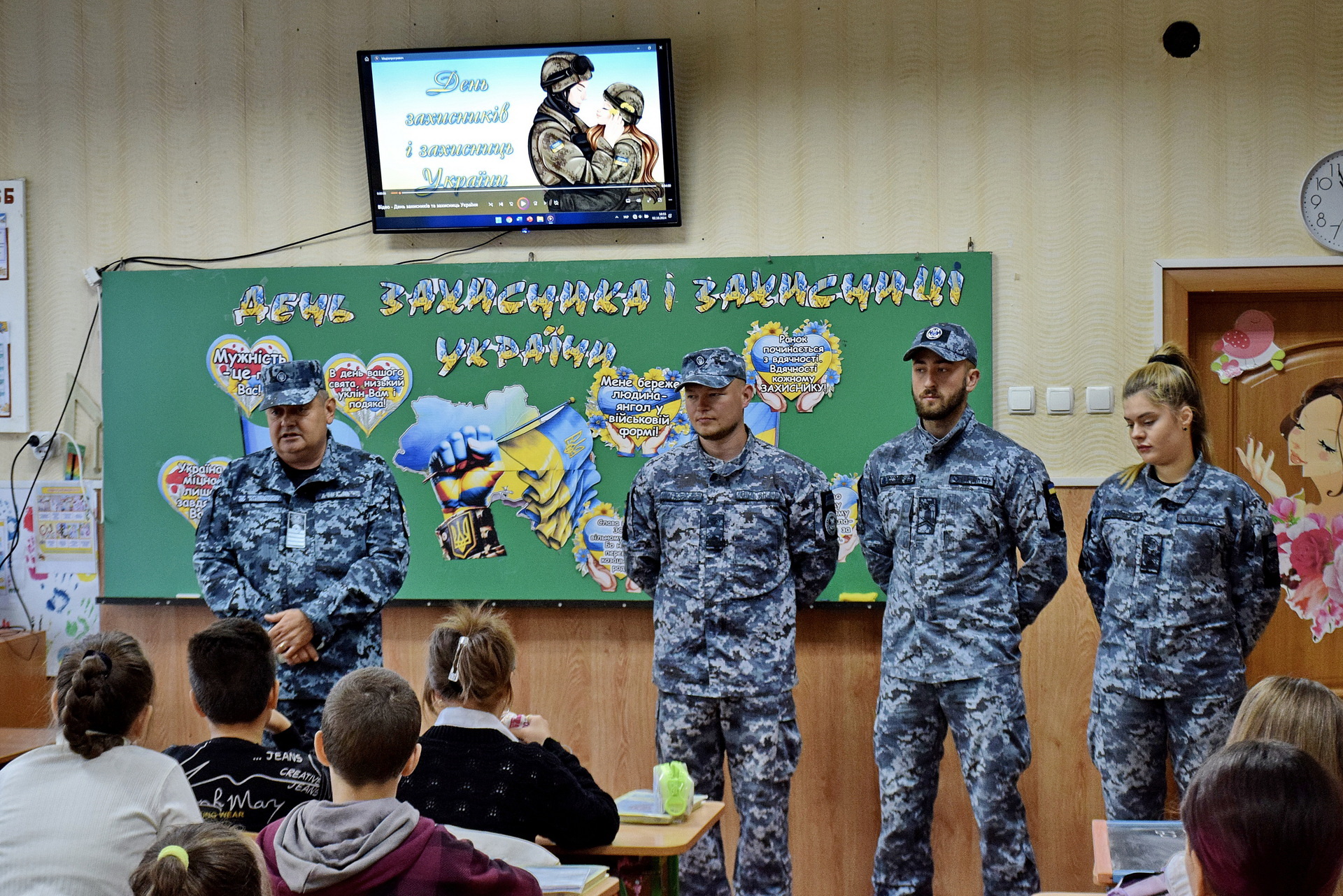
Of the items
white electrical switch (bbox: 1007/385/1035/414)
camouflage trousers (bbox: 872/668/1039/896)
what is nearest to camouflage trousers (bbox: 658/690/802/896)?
camouflage trousers (bbox: 872/668/1039/896)

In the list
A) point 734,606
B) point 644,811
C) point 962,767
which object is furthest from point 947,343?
point 644,811

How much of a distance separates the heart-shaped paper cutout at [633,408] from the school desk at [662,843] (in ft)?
5.99

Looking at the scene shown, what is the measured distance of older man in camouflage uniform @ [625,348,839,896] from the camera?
3.31m

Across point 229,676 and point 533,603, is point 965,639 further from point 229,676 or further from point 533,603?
point 229,676

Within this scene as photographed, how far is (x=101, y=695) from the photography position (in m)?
2.02

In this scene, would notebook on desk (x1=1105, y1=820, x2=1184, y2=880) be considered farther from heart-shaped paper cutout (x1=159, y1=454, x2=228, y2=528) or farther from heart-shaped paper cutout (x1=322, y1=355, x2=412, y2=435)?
heart-shaped paper cutout (x1=159, y1=454, x2=228, y2=528)

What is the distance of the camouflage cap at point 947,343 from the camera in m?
3.31

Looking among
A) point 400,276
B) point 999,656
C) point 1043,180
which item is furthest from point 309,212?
point 999,656

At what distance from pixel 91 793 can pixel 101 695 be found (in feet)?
0.55

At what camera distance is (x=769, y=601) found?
338cm

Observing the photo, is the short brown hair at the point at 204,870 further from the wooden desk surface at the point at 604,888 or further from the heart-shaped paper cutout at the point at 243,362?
the heart-shaped paper cutout at the point at 243,362

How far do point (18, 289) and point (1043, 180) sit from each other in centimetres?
405

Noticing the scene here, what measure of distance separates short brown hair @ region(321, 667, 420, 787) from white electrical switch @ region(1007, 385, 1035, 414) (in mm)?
2748

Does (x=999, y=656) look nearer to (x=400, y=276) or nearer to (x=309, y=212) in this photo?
(x=400, y=276)
